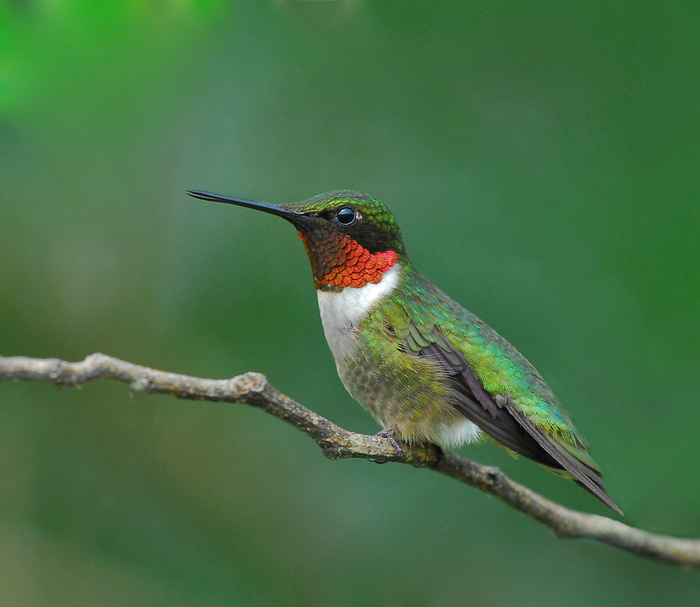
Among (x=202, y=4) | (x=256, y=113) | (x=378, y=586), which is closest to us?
(x=202, y=4)

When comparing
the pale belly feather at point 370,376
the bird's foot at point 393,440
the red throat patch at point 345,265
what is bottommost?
the bird's foot at point 393,440

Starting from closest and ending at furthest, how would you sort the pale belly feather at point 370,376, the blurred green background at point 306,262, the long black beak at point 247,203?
the long black beak at point 247,203, the pale belly feather at point 370,376, the blurred green background at point 306,262

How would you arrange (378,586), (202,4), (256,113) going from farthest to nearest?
1. (256,113)
2. (378,586)
3. (202,4)

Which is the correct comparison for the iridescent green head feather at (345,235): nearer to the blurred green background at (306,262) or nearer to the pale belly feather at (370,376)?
the pale belly feather at (370,376)

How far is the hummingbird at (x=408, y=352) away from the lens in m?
1.52

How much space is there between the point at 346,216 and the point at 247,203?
29 cm

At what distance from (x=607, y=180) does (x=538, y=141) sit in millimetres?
Answer: 296

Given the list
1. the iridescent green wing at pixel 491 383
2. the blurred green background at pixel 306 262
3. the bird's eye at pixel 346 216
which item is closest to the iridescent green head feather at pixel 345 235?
the bird's eye at pixel 346 216

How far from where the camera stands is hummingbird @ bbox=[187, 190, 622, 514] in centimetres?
152

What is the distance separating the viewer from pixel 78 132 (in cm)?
223

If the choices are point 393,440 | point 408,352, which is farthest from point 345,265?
point 393,440

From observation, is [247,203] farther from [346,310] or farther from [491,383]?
[491,383]

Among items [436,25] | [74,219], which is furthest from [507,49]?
[74,219]

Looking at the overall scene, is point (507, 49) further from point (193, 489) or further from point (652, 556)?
point (193, 489)
